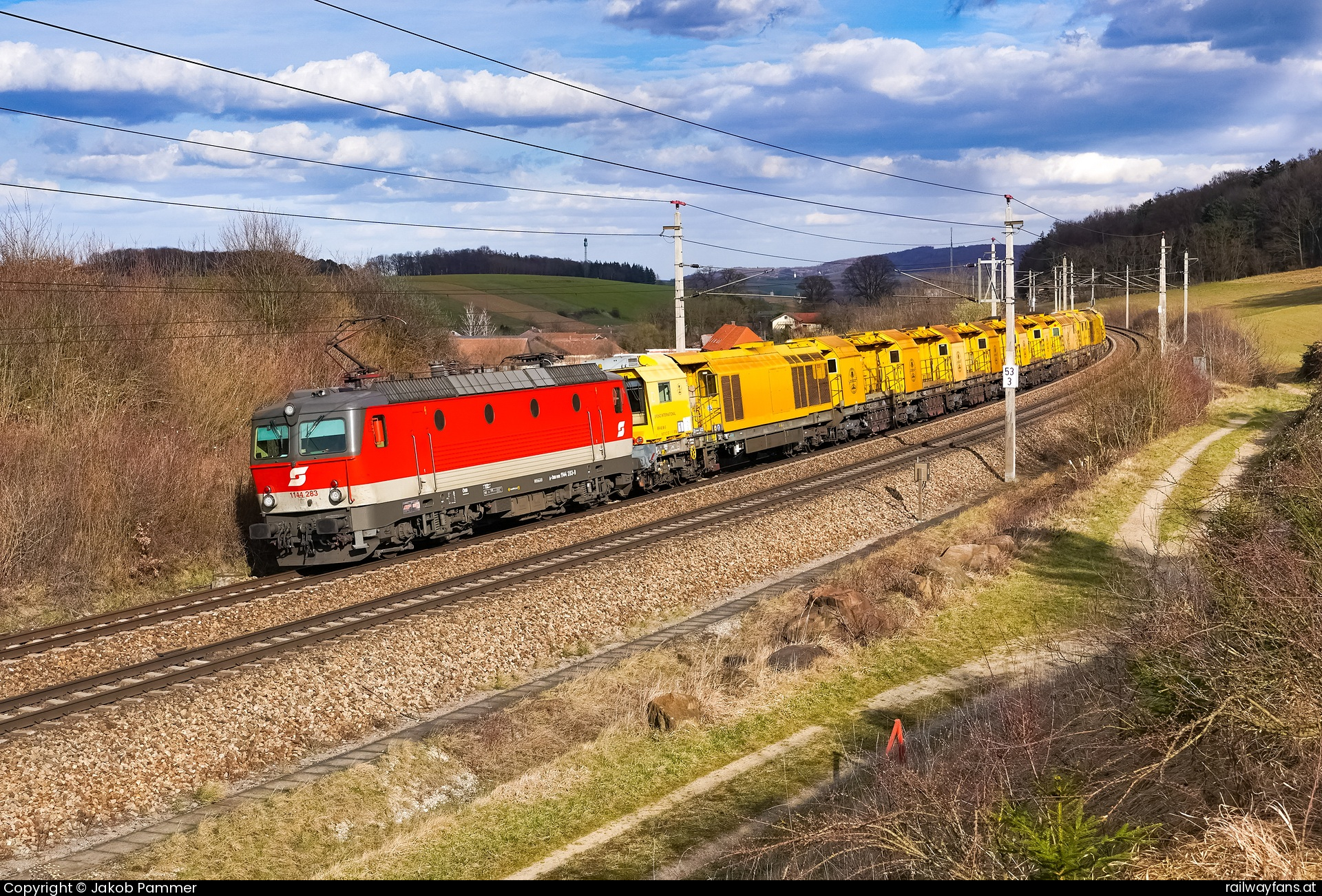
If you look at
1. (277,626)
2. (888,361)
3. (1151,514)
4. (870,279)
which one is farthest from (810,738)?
(870,279)

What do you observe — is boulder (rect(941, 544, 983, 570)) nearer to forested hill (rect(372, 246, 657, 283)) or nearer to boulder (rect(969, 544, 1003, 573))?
boulder (rect(969, 544, 1003, 573))

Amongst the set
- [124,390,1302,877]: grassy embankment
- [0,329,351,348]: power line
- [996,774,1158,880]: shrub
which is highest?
[0,329,351,348]: power line

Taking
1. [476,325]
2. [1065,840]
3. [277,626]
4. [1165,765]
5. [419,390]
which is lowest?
[277,626]

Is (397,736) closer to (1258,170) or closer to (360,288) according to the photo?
(360,288)

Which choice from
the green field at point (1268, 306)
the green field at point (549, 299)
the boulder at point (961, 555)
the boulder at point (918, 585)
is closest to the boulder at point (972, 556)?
the boulder at point (961, 555)

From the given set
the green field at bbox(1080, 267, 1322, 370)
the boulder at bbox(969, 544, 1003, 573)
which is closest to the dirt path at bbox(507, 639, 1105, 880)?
the boulder at bbox(969, 544, 1003, 573)

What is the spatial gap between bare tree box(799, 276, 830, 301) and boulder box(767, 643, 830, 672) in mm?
115990

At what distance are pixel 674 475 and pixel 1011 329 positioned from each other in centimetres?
1125

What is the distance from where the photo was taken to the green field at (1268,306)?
2948 inches

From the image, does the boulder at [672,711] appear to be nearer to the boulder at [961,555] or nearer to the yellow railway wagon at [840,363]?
the boulder at [961,555]

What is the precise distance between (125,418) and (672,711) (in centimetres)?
1973

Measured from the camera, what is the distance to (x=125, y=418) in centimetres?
2725

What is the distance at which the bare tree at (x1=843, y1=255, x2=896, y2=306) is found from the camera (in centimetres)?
12350

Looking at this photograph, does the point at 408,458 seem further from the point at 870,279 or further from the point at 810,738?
the point at 870,279
